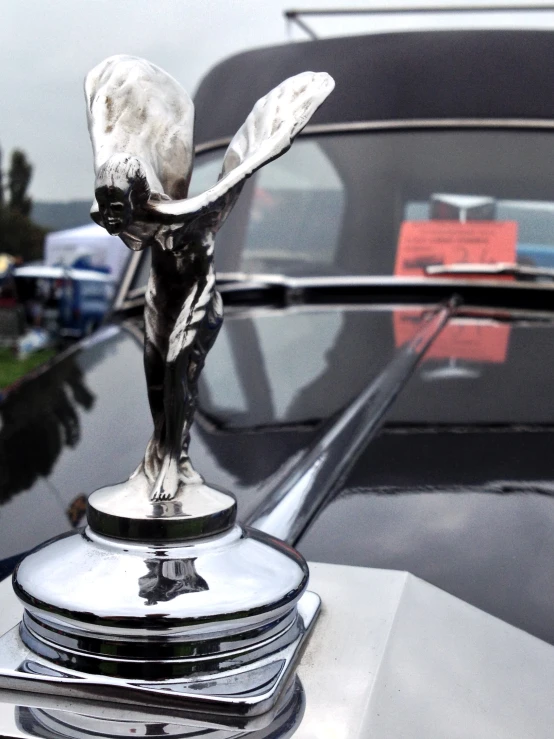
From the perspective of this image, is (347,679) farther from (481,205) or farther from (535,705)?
(481,205)

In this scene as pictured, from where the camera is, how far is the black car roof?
7.47ft

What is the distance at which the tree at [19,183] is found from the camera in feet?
99.8

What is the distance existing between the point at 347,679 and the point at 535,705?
156 millimetres

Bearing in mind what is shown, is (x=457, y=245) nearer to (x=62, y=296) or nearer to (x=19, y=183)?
(x=62, y=296)

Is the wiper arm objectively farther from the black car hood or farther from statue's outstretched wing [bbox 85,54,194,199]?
statue's outstretched wing [bbox 85,54,194,199]

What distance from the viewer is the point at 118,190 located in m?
0.62

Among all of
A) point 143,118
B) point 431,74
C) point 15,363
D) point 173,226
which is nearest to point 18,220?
point 15,363

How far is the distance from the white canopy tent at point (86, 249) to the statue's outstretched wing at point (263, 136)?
14.7 meters

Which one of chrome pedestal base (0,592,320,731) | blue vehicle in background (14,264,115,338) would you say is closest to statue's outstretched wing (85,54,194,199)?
chrome pedestal base (0,592,320,731)

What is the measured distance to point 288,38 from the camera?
2.86 metres

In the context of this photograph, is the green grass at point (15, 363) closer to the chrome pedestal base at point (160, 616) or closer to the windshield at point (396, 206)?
the windshield at point (396, 206)

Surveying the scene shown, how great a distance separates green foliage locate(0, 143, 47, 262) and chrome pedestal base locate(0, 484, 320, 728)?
94.6 feet

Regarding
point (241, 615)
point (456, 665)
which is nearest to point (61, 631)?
point (241, 615)

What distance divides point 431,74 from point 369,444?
4.62 ft
